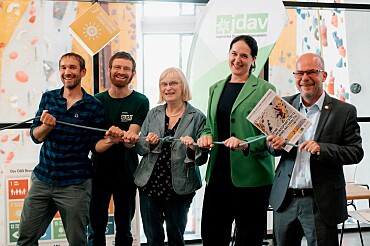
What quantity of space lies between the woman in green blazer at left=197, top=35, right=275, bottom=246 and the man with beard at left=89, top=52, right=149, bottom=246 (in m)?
0.62

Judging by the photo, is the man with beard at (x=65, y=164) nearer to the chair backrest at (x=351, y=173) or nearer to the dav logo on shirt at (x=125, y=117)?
the dav logo on shirt at (x=125, y=117)

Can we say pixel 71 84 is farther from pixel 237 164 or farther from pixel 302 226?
pixel 302 226

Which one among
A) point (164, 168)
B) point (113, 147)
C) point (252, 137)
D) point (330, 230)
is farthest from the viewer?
point (113, 147)

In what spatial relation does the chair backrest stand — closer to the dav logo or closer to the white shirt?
the dav logo

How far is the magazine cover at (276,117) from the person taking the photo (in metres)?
2.64

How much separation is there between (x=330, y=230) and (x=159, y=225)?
1.09 metres

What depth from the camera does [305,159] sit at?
8.76ft

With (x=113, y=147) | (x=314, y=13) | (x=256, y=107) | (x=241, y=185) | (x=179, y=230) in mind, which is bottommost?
(x=179, y=230)

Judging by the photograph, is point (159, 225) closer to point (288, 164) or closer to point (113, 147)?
point (113, 147)

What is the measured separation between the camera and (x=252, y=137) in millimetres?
2820

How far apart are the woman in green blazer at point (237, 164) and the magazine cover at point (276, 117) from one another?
14 centimetres

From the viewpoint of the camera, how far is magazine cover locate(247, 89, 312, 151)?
8.66 ft

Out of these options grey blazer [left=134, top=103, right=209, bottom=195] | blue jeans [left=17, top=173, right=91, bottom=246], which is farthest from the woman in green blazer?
blue jeans [left=17, top=173, right=91, bottom=246]

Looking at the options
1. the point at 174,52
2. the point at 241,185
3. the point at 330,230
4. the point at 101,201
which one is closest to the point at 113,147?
the point at 101,201
